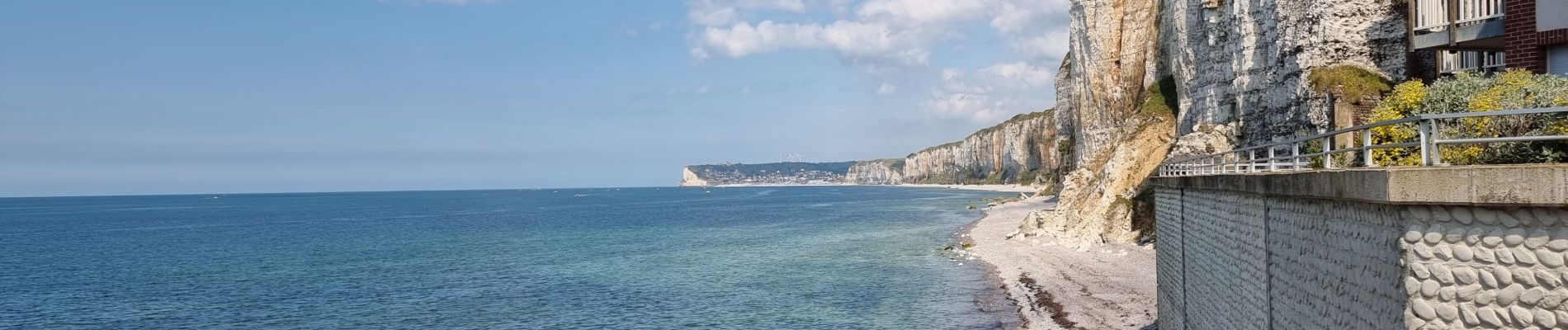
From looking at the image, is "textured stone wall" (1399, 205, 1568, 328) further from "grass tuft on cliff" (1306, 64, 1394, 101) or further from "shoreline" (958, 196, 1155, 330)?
"grass tuft on cliff" (1306, 64, 1394, 101)

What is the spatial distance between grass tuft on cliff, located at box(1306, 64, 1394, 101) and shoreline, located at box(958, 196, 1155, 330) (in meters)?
9.45

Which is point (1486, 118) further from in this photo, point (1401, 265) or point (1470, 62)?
point (1470, 62)

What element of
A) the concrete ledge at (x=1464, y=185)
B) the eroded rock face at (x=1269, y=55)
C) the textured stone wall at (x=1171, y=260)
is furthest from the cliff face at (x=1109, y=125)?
the concrete ledge at (x=1464, y=185)

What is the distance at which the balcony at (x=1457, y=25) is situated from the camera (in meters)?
24.5

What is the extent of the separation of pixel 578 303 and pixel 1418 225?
1447 inches

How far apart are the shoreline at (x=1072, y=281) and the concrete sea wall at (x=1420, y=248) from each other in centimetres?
1969

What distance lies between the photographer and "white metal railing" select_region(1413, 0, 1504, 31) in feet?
81.4

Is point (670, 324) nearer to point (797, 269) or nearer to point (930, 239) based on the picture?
point (797, 269)

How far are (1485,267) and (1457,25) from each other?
22.5 metres

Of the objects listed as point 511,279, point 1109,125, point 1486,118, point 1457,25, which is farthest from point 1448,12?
point 1109,125

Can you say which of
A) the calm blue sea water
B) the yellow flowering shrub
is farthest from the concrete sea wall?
the calm blue sea water

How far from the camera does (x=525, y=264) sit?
5884 centimetres

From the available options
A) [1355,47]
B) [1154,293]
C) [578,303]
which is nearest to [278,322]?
[578,303]

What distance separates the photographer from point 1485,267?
25.0 feet
